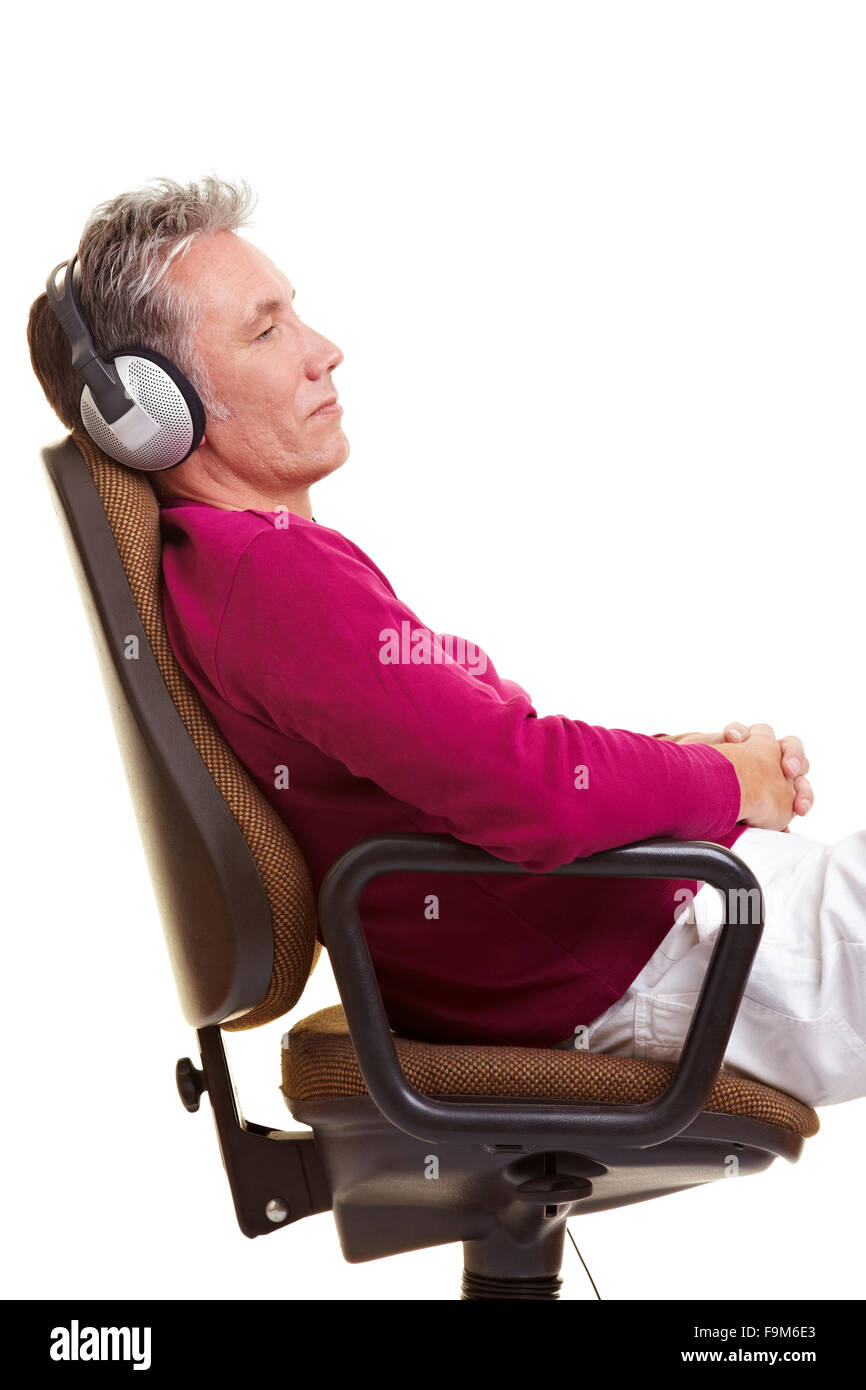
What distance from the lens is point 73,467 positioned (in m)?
1.24

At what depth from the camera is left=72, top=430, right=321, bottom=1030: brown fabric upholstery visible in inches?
47.4

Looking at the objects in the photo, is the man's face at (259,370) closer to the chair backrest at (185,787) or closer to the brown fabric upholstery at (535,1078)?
the chair backrest at (185,787)

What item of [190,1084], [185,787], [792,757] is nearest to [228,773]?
[185,787]

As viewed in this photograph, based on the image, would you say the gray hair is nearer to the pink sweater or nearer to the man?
the man

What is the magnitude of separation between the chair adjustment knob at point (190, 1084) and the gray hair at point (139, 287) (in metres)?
0.65

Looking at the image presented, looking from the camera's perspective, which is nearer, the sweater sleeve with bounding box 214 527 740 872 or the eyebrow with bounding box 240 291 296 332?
the sweater sleeve with bounding box 214 527 740 872

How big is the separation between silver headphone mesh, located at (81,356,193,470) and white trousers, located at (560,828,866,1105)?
65cm

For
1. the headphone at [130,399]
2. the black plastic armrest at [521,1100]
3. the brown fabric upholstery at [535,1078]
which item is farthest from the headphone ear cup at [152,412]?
the brown fabric upholstery at [535,1078]

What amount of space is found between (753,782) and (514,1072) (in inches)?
15.2

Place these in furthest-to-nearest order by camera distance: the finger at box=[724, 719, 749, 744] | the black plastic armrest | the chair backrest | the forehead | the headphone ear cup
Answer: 1. the finger at box=[724, 719, 749, 744]
2. the forehead
3. the headphone ear cup
4. the chair backrest
5. the black plastic armrest

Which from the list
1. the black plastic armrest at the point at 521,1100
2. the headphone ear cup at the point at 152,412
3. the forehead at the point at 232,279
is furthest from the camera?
the forehead at the point at 232,279

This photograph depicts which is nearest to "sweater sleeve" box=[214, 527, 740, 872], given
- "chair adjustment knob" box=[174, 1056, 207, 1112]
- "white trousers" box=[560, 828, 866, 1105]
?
"white trousers" box=[560, 828, 866, 1105]

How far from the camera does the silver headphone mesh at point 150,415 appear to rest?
1.29 meters
